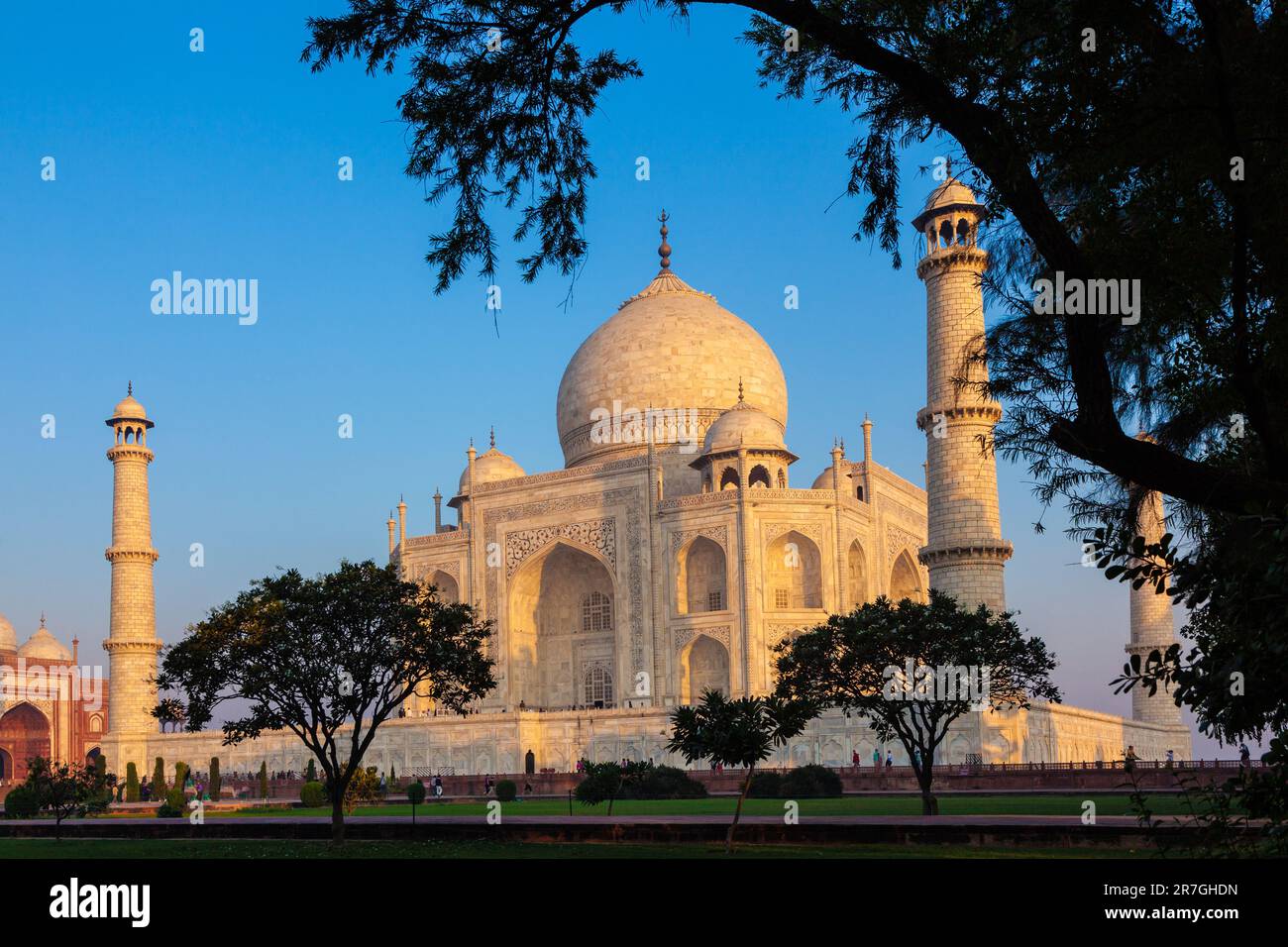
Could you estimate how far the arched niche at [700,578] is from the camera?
4372 cm

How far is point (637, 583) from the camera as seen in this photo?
44156 millimetres

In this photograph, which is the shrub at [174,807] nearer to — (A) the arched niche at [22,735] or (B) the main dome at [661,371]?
(B) the main dome at [661,371]

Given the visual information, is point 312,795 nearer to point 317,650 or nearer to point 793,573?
point 317,650

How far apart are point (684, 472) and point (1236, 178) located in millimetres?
40484

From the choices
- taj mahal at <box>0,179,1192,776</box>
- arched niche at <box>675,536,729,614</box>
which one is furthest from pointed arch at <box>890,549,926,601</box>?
arched niche at <box>675,536,729,614</box>

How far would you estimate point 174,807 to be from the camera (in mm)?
28578

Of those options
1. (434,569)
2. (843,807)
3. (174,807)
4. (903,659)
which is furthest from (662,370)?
(843,807)

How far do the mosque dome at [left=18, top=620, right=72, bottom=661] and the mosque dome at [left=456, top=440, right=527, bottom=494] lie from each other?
28.9 meters

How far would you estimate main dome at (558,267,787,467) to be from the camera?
50188mm

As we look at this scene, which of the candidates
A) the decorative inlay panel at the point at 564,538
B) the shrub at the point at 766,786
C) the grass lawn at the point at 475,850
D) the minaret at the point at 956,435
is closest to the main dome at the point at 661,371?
the decorative inlay panel at the point at 564,538

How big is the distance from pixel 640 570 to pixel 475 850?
28.6 meters

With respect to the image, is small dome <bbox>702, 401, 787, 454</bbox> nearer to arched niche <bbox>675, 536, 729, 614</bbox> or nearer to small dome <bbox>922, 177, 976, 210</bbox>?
arched niche <bbox>675, 536, 729, 614</bbox>

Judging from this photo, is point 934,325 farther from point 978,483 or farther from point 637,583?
point 637,583

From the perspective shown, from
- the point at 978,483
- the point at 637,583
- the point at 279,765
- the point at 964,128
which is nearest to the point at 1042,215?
the point at 964,128
